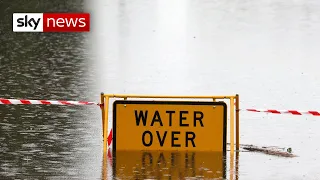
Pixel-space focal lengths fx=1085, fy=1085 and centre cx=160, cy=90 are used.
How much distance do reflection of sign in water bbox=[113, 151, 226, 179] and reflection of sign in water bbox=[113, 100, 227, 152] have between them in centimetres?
15

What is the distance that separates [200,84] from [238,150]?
32.6 ft

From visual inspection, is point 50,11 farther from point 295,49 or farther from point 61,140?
point 61,140

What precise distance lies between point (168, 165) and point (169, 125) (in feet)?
3.52

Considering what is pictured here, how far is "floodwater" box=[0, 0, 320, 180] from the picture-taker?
1581cm

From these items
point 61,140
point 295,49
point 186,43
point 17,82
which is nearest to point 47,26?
point 186,43

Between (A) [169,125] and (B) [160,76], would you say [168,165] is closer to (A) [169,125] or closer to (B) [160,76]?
(A) [169,125]

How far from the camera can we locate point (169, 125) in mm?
16609

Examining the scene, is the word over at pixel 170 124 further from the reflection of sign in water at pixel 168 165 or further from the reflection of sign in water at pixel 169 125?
the reflection of sign in water at pixel 168 165

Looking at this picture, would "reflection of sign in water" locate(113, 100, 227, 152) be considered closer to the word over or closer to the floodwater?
the word over

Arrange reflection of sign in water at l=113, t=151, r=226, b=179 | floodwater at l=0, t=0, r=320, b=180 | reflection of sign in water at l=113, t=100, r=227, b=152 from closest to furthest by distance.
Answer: reflection of sign in water at l=113, t=151, r=226, b=179 < floodwater at l=0, t=0, r=320, b=180 < reflection of sign in water at l=113, t=100, r=227, b=152

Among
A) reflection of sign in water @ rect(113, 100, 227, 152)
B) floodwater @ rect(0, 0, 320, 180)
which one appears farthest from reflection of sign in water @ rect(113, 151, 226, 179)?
reflection of sign in water @ rect(113, 100, 227, 152)

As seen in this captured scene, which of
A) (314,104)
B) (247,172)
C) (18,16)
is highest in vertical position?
(18,16)

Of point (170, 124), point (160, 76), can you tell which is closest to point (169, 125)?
point (170, 124)

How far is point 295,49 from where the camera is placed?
3581 centimetres
